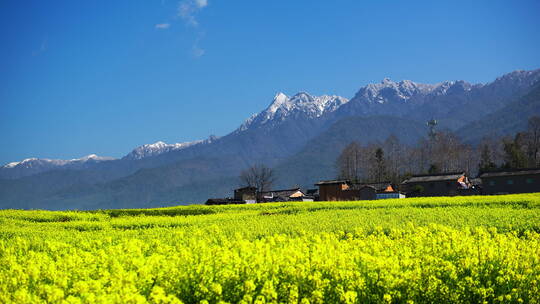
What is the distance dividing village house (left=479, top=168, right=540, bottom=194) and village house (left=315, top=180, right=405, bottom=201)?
46.2 ft

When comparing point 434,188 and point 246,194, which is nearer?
point 434,188

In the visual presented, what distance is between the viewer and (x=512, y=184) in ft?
218

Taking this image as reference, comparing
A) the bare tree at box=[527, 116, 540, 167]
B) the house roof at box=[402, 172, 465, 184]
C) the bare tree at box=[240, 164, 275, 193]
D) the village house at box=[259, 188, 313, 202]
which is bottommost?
the village house at box=[259, 188, 313, 202]

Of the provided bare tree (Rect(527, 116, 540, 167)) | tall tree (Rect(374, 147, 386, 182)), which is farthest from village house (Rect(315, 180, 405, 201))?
bare tree (Rect(527, 116, 540, 167))

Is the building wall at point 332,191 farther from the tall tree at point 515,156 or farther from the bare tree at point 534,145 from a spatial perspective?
the bare tree at point 534,145

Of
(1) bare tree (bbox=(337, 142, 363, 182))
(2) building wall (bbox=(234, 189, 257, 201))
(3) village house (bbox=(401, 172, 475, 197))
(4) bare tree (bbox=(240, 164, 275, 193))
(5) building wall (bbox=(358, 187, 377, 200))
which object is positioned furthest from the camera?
(4) bare tree (bbox=(240, 164, 275, 193))

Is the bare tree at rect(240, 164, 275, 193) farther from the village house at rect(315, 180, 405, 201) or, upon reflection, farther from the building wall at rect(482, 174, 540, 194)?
the building wall at rect(482, 174, 540, 194)

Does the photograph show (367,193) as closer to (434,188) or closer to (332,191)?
(332,191)

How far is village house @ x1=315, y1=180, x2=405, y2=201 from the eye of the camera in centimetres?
7506

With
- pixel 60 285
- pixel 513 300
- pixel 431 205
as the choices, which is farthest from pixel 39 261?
pixel 431 205

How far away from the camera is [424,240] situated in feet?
39.2

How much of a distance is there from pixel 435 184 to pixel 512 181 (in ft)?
43.7

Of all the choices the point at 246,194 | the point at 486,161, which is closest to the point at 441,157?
the point at 486,161

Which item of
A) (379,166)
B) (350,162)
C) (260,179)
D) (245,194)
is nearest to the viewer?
(245,194)
